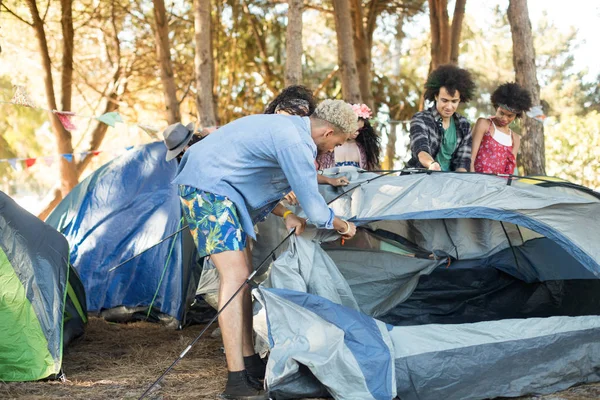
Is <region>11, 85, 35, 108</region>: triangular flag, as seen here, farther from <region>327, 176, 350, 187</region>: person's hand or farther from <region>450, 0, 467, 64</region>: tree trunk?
<region>450, 0, 467, 64</region>: tree trunk

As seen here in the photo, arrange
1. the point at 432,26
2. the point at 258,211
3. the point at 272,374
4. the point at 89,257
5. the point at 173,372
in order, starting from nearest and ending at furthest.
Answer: the point at 272,374 < the point at 258,211 < the point at 173,372 < the point at 89,257 < the point at 432,26

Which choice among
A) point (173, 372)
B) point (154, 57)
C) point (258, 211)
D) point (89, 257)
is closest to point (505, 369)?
point (258, 211)

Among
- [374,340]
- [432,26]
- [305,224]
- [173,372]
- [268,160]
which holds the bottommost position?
[173,372]

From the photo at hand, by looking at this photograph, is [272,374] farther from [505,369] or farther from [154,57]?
[154,57]

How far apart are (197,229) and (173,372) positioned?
0.91 m

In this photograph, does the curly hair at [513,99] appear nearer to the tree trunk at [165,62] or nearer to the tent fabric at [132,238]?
the tent fabric at [132,238]

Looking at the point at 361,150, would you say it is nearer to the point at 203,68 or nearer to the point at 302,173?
the point at 302,173

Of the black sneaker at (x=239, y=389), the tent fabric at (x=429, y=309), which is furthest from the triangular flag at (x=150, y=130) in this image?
the black sneaker at (x=239, y=389)

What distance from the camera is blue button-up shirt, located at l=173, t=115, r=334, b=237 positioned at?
111 inches

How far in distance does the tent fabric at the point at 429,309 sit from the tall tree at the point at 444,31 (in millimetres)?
5187

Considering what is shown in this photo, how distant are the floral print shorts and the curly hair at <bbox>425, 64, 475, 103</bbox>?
1788mm

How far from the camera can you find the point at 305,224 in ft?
11.0

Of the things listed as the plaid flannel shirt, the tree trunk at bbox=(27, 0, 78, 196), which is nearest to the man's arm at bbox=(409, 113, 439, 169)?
the plaid flannel shirt

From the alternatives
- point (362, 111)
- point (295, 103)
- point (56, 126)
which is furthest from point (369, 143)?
point (56, 126)
